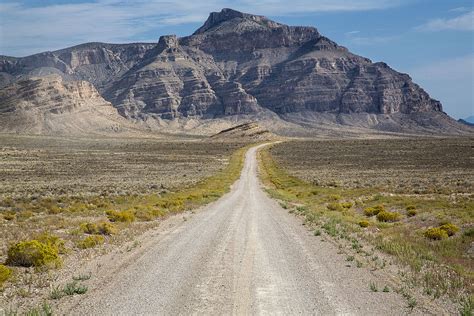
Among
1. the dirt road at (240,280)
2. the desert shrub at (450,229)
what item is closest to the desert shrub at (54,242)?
the dirt road at (240,280)

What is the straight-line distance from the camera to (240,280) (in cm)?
1277

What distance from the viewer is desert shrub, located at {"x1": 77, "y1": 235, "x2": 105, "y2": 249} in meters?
17.6

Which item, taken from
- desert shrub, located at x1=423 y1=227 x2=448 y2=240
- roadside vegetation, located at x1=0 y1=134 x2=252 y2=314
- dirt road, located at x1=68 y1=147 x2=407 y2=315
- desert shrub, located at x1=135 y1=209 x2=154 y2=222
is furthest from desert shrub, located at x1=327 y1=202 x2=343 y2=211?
desert shrub, located at x1=135 y1=209 x2=154 y2=222

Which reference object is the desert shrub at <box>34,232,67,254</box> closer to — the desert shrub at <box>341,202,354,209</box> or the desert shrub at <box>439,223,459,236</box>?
the desert shrub at <box>439,223,459,236</box>

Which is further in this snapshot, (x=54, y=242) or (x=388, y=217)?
(x=388, y=217)

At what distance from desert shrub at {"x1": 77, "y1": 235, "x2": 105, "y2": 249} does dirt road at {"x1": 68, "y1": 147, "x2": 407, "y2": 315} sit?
2.29 metres

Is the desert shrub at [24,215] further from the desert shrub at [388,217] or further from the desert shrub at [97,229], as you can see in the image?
the desert shrub at [388,217]

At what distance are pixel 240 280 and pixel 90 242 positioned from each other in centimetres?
752

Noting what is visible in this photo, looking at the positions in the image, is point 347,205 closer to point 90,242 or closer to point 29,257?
point 90,242

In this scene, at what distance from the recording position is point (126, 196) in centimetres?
3725

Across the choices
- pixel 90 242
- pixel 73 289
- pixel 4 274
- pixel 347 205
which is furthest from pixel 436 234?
pixel 4 274

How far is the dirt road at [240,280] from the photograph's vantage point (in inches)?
423

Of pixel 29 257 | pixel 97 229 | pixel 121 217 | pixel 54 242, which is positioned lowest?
pixel 121 217

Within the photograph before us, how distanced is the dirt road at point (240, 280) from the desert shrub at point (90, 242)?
2.29 meters
